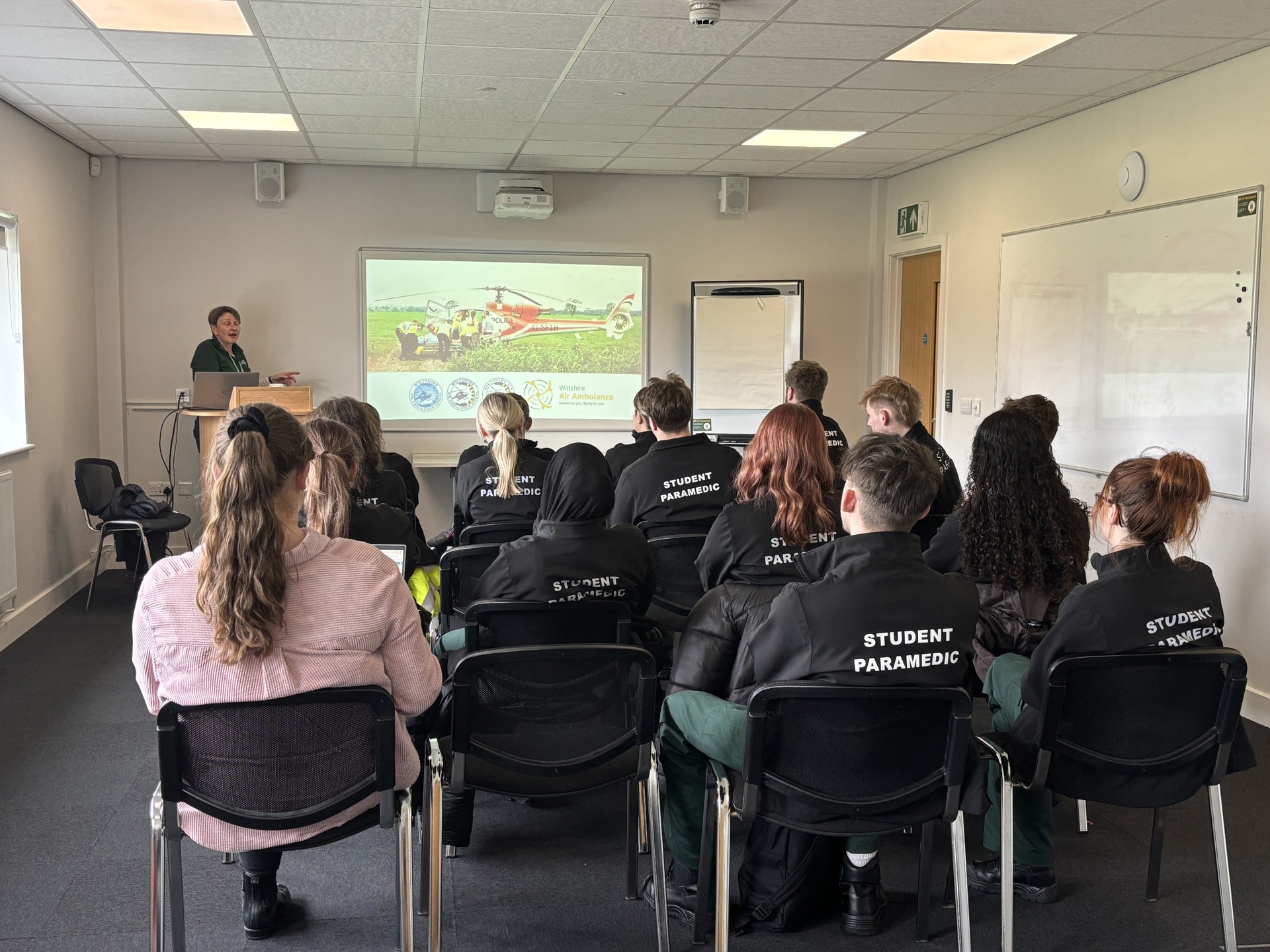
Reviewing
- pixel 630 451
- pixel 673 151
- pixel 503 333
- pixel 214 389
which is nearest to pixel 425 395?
pixel 503 333

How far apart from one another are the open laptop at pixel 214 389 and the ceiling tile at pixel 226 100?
153 centimetres

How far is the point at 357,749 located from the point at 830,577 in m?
0.98

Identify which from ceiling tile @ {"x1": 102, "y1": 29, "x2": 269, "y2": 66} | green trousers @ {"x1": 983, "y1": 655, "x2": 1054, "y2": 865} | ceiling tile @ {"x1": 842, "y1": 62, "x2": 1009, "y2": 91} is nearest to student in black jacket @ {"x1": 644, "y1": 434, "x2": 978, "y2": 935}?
green trousers @ {"x1": 983, "y1": 655, "x2": 1054, "y2": 865}

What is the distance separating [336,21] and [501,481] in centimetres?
185

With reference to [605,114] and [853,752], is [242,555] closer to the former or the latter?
[853,752]

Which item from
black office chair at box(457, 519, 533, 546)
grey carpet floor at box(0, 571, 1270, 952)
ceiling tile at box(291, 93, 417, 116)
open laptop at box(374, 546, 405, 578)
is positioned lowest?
grey carpet floor at box(0, 571, 1270, 952)

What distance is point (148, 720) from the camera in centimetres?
422

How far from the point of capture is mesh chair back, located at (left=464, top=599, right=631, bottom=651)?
8.56 feet

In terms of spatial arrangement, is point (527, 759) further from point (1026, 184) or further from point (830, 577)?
point (1026, 184)

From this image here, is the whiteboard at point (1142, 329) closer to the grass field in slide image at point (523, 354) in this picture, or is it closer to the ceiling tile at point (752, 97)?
the ceiling tile at point (752, 97)

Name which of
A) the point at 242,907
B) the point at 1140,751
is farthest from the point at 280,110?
the point at 1140,751

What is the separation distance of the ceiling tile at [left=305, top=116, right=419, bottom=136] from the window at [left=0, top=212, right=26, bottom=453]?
1.66 meters

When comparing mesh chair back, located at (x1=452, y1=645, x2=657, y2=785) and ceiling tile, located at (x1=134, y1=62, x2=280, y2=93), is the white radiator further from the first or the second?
mesh chair back, located at (x1=452, y1=645, x2=657, y2=785)

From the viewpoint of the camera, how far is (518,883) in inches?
113
